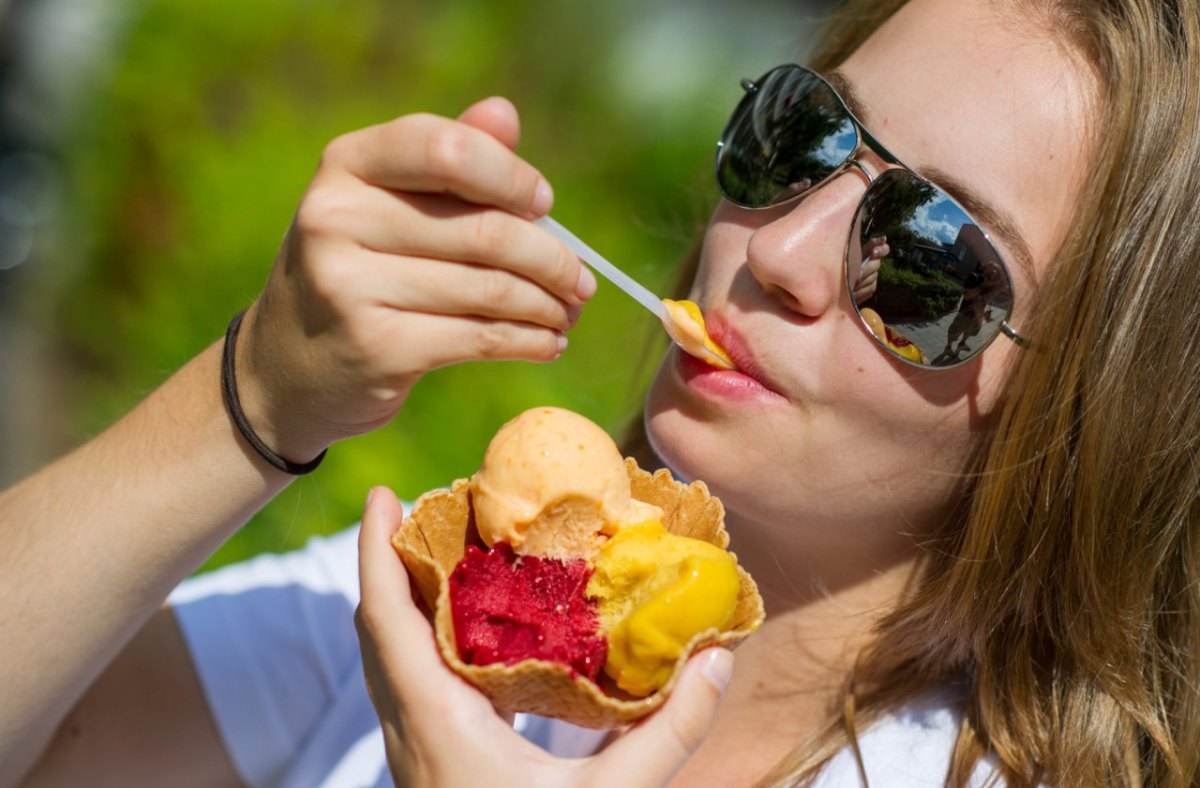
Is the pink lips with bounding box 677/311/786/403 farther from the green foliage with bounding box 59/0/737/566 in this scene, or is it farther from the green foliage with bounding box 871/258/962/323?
the green foliage with bounding box 59/0/737/566

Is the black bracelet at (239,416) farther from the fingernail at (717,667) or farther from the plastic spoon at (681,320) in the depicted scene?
the fingernail at (717,667)

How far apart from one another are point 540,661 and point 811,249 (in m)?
0.88

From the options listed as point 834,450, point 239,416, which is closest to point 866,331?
point 834,450

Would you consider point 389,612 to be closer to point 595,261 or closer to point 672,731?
point 672,731

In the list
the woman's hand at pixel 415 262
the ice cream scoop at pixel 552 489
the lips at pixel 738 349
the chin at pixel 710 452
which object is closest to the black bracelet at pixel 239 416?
the woman's hand at pixel 415 262

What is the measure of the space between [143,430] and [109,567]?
232mm

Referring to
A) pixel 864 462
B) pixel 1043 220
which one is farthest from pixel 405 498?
pixel 1043 220

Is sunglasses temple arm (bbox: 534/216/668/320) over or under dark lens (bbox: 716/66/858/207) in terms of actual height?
under

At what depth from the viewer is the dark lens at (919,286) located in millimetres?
1829

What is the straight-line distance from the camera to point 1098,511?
6.33ft

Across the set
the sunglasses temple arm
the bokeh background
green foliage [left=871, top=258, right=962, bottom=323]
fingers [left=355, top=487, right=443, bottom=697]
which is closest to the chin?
the sunglasses temple arm

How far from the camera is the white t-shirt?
2.05 m

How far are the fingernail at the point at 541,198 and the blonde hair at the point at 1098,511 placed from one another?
0.88 metres

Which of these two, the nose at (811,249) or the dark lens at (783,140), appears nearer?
the nose at (811,249)
